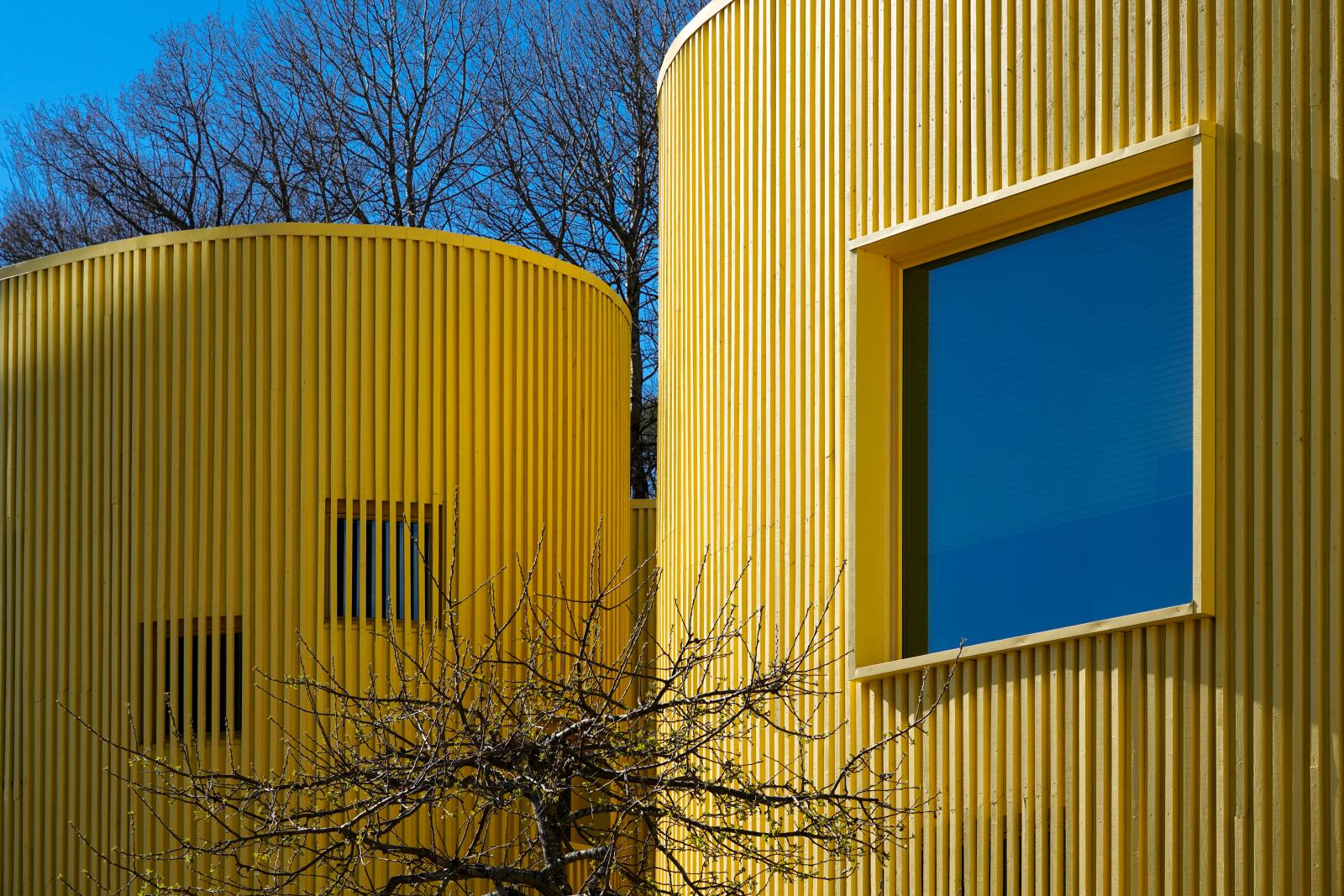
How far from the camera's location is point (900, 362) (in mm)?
8398

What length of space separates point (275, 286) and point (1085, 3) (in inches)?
260

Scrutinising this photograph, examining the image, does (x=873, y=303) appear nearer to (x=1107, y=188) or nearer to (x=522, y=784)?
(x=1107, y=188)

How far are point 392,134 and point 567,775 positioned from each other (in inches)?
835

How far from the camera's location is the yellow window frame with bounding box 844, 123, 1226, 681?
6.75 meters

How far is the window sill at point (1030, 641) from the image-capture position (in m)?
6.77

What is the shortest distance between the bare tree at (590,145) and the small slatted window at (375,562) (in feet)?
39.4

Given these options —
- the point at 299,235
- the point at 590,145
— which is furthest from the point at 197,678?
the point at 590,145

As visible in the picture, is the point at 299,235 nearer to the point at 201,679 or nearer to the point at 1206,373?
the point at 201,679

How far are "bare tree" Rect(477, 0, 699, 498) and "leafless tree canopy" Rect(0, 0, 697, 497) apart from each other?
29mm

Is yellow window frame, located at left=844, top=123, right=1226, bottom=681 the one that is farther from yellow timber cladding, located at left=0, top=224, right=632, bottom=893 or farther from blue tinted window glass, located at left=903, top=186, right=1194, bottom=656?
yellow timber cladding, located at left=0, top=224, right=632, bottom=893

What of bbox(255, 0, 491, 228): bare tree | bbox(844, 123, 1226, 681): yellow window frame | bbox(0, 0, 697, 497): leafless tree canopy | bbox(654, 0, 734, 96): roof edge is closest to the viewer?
bbox(844, 123, 1226, 681): yellow window frame

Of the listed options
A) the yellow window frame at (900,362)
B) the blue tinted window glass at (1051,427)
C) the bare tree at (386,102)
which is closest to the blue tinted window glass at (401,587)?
the yellow window frame at (900,362)

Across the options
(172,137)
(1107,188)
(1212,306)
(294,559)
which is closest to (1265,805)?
(1212,306)

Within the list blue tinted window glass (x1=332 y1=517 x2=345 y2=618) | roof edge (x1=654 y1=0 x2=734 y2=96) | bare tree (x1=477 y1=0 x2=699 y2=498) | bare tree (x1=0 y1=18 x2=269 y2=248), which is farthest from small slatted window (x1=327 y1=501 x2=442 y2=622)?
bare tree (x1=0 y1=18 x2=269 y2=248)
